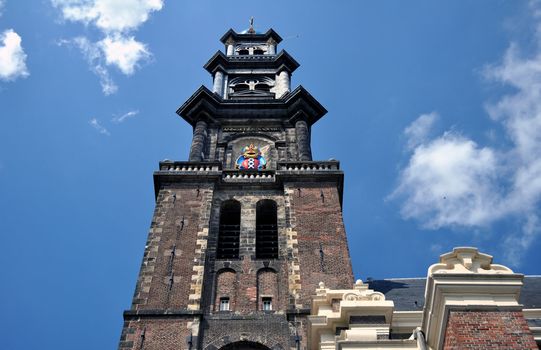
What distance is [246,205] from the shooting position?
80.1ft

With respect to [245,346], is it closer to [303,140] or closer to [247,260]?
[247,260]

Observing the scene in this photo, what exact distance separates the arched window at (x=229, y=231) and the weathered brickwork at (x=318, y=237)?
204 cm

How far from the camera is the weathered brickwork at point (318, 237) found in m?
20.4

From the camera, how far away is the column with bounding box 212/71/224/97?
116 feet

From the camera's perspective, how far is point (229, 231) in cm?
2347

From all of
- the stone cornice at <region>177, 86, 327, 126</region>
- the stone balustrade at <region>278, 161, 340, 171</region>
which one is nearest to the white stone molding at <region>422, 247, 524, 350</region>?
the stone balustrade at <region>278, 161, 340, 171</region>

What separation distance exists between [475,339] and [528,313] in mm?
4524

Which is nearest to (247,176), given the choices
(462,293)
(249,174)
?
(249,174)

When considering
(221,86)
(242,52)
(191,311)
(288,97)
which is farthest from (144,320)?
(242,52)

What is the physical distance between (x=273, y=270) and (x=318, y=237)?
1.98 m

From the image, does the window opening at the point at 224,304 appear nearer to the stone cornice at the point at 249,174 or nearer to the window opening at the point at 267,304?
the window opening at the point at 267,304

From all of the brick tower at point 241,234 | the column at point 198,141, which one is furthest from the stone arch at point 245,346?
the column at point 198,141

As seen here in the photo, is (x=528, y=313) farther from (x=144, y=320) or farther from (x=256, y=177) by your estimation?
(x=256, y=177)

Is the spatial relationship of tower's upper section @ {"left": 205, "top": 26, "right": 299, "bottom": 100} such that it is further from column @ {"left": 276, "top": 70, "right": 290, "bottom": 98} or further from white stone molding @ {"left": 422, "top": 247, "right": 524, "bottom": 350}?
white stone molding @ {"left": 422, "top": 247, "right": 524, "bottom": 350}
